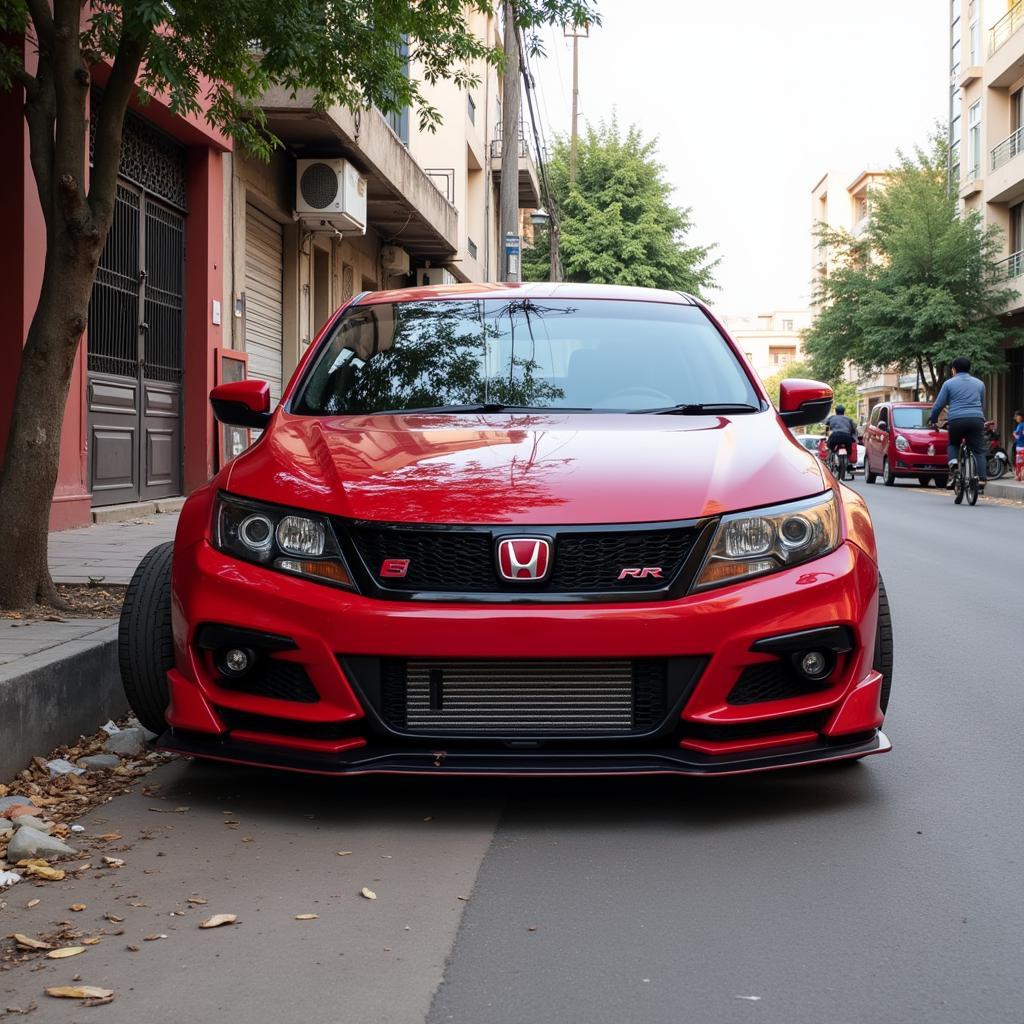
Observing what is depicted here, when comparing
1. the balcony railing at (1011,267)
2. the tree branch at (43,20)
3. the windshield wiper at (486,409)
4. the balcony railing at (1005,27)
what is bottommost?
the windshield wiper at (486,409)

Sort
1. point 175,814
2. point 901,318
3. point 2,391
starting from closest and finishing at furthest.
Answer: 1. point 175,814
2. point 2,391
3. point 901,318

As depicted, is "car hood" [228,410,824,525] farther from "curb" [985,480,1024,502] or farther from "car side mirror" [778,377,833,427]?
"curb" [985,480,1024,502]

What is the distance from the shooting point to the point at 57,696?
15.2 feet

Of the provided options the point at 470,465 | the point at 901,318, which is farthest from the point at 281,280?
the point at 901,318

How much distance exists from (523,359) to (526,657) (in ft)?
5.55

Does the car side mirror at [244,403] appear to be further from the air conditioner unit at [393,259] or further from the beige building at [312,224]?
the air conditioner unit at [393,259]

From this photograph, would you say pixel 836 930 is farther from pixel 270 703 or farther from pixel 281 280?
pixel 281 280

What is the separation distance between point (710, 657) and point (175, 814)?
153cm

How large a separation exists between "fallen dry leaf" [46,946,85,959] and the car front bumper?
88cm

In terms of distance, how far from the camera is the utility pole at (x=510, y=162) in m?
18.8

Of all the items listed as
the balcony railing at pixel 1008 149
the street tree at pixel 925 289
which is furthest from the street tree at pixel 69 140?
the balcony railing at pixel 1008 149

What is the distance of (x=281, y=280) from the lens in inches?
740

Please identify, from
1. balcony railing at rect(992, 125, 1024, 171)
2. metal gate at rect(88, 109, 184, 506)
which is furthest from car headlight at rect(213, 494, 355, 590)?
balcony railing at rect(992, 125, 1024, 171)

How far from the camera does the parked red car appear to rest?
26.2m
